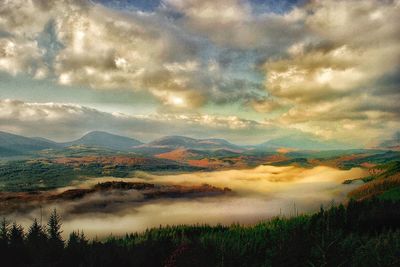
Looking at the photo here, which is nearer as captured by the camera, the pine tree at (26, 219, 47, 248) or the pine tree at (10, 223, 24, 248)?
the pine tree at (26, 219, 47, 248)

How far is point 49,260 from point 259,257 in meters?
13.0

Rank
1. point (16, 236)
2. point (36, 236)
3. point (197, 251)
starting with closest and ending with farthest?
1. point (197, 251)
2. point (36, 236)
3. point (16, 236)

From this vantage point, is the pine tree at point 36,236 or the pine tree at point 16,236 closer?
the pine tree at point 36,236

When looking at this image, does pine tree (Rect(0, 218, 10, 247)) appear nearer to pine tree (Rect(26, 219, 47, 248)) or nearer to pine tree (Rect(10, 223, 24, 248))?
pine tree (Rect(10, 223, 24, 248))

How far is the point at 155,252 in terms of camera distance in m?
24.8

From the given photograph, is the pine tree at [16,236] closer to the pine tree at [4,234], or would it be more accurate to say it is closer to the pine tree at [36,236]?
the pine tree at [4,234]

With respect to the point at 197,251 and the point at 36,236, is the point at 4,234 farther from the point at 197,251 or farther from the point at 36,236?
the point at 197,251

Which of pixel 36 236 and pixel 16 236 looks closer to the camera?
pixel 36 236

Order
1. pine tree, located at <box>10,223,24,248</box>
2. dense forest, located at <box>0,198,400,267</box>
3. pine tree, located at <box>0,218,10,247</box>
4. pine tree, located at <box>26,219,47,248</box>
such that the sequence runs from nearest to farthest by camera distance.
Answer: dense forest, located at <box>0,198,400,267</box>
pine tree, located at <box>26,219,47,248</box>
pine tree, located at <box>10,223,24,248</box>
pine tree, located at <box>0,218,10,247</box>

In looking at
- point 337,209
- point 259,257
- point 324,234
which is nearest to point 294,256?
point 324,234

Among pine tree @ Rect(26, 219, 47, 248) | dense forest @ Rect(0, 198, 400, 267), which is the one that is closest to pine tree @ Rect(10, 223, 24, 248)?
dense forest @ Rect(0, 198, 400, 267)

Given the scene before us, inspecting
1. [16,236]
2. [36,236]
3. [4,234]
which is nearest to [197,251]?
[36,236]

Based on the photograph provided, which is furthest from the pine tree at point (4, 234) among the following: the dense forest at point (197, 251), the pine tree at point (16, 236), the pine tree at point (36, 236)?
the pine tree at point (36, 236)

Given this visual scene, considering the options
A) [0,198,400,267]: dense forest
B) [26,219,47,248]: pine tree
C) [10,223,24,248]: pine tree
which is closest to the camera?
[0,198,400,267]: dense forest
